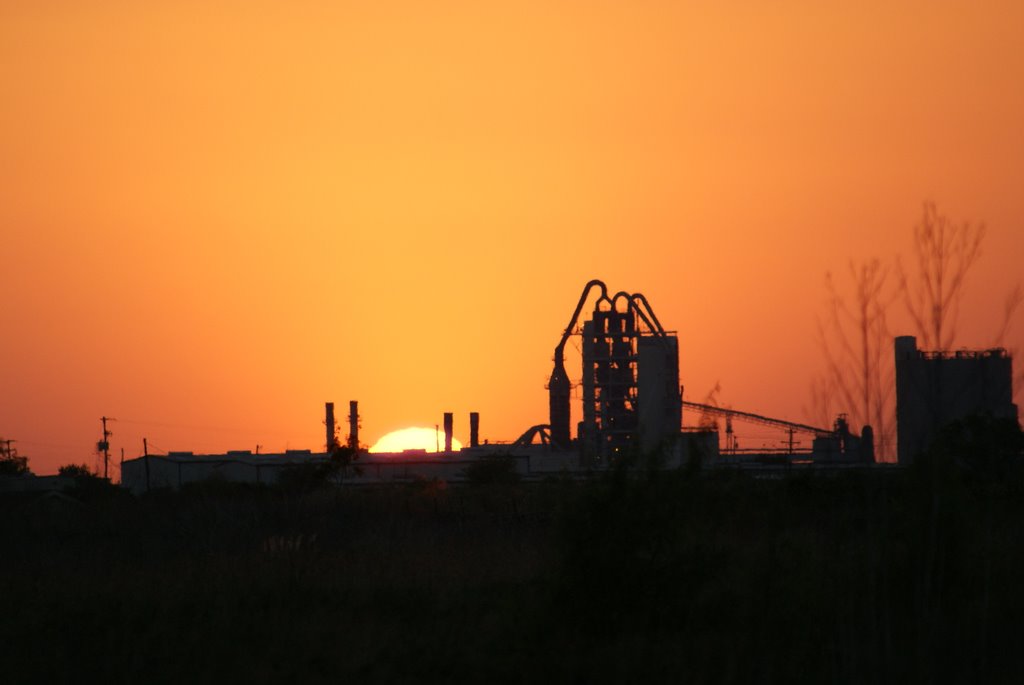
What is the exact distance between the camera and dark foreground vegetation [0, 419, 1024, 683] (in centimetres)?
1288

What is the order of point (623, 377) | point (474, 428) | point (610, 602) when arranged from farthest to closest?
point (474, 428) < point (623, 377) < point (610, 602)

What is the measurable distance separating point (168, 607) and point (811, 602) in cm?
822

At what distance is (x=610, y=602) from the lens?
1531 cm

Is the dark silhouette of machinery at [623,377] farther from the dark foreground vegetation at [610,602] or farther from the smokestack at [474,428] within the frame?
the dark foreground vegetation at [610,602]

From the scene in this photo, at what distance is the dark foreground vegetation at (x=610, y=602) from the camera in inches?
507

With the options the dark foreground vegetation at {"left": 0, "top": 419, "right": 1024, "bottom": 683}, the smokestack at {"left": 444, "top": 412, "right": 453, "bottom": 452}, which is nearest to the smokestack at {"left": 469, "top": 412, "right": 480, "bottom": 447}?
the smokestack at {"left": 444, "top": 412, "right": 453, "bottom": 452}

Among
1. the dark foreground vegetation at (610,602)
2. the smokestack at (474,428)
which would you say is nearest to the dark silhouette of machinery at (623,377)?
the smokestack at (474,428)

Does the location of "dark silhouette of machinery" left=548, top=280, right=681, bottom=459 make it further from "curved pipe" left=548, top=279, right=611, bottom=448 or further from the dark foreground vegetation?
the dark foreground vegetation

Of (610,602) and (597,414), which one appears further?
(597,414)

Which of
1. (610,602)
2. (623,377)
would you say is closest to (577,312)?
(623,377)

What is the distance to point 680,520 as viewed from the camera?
50.8 feet

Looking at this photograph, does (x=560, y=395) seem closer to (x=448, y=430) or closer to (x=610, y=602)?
(x=448, y=430)

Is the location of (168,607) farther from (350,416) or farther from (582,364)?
(350,416)

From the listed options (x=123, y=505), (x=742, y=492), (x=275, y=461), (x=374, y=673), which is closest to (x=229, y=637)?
(x=374, y=673)
